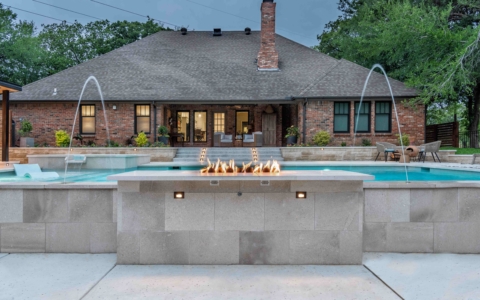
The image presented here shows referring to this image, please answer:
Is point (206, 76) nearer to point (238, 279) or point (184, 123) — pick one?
point (184, 123)

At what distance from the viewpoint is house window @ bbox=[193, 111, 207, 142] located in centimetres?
2173

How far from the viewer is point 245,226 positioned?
13.1 ft

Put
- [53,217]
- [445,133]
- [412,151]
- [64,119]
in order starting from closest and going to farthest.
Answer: [53,217] → [412,151] → [64,119] → [445,133]

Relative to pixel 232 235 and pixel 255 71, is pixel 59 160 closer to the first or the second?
pixel 232 235

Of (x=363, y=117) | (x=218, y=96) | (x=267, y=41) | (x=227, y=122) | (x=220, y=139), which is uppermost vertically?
(x=267, y=41)

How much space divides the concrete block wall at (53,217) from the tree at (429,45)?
1647 cm

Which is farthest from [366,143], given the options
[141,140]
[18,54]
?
[18,54]

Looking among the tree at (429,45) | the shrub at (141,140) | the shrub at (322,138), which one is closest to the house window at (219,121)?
the shrub at (141,140)

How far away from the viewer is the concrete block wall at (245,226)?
3955mm

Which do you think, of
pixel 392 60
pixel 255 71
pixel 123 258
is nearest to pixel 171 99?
pixel 255 71

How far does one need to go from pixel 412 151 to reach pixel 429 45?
763 centimetres

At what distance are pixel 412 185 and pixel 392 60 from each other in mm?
17915

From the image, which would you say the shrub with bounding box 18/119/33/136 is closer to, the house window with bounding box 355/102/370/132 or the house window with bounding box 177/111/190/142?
the house window with bounding box 177/111/190/142

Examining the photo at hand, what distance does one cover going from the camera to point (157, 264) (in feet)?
13.0
